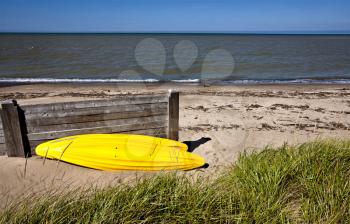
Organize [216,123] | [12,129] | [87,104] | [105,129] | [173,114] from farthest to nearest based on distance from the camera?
[216,123] < [173,114] < [105,129] < [87,104] < [12,129]

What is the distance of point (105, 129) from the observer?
511 centimetres

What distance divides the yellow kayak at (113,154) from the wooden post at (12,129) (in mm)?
327

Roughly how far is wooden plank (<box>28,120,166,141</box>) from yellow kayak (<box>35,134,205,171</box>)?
127 mm

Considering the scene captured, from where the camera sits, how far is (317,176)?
3.33 m

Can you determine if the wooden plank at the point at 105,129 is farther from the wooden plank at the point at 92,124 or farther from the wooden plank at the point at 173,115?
the wooden plank at the point at 173,115

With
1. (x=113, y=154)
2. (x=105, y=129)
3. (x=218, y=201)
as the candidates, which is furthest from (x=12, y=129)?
(x=218, y=201)

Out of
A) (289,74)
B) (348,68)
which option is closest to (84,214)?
(289,74)

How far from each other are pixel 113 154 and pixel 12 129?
1.72 m

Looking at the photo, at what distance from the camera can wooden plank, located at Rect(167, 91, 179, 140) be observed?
5129 mm

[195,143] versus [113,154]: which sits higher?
[113,154]

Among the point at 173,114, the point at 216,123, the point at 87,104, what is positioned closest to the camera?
the point at 87,104

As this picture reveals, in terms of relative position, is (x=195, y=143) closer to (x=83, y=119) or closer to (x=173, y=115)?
(x=173, y=115)

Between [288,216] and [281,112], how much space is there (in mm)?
6482

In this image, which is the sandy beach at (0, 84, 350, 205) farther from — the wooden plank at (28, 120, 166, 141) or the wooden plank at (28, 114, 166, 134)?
the wooden plank at (28, 114, 166, 134)
